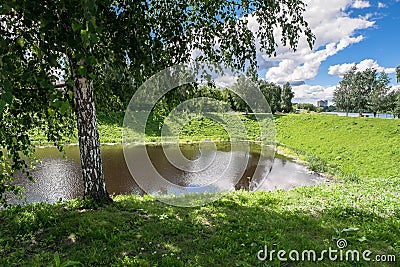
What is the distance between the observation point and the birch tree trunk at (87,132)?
4742 mm

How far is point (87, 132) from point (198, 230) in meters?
2.53

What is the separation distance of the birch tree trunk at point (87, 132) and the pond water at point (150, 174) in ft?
11.9

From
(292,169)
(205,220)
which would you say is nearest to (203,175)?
(292,169)

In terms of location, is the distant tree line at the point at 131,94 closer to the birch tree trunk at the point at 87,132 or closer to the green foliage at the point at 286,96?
the birch tree trunk at the point at 87,132

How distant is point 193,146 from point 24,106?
17.7 metres

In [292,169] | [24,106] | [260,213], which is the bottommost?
[292,169]

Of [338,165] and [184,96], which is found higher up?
[184,96]

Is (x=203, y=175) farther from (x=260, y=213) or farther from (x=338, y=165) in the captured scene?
(x=338, y=165)

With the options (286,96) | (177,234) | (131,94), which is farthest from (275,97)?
(177,234)

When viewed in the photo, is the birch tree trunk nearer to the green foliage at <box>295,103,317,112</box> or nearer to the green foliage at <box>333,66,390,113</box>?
the green foliage at <box>333,66,390,113</box>

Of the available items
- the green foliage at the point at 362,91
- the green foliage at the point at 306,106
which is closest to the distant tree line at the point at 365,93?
the green foliage at the point at 362,91

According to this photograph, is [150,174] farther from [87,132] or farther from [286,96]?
[286,96]

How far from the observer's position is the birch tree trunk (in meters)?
4.74

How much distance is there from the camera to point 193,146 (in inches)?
865
